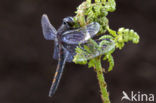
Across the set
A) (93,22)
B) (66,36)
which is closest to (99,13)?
(93,22)

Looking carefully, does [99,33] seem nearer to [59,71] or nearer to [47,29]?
[59,71]

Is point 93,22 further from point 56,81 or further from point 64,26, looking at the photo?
point 56,81

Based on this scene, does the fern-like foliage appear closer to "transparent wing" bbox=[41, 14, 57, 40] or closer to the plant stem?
the plant stem

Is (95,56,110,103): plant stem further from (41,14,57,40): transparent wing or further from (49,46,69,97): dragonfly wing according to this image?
(41,14,57,40): transparent wing

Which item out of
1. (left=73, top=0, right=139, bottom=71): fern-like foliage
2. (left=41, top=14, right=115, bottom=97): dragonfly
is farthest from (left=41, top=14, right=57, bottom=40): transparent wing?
(left=73, top=0, right=139, bottom=71): fern-like foliage

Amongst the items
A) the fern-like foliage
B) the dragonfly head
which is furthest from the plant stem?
the dragonfly head

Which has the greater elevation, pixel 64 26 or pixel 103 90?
pixel 64 26

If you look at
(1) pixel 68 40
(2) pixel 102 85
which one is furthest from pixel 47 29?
(2) pixel 102 85

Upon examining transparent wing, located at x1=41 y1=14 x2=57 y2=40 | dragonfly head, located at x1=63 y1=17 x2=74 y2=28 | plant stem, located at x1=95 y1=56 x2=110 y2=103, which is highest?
dragonfly head, located at x1=63 y1=17 x2=74 y2=28

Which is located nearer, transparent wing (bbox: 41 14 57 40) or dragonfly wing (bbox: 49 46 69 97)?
dragonfly wing (bbox: 49 46 69 97)

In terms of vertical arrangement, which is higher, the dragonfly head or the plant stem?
the dragonfly head
